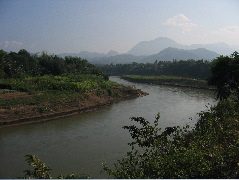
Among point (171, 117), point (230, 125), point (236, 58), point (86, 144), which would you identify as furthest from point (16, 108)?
point (236, 58)

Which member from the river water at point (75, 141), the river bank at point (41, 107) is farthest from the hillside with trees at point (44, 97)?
the river water at point (75, 141)

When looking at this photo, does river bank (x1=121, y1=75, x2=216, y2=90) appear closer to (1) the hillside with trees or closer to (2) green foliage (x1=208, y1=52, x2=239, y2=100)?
(1) the hillside with trees

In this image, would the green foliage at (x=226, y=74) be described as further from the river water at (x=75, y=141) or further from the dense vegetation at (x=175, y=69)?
the dense vegetation at (x=175, y=69)

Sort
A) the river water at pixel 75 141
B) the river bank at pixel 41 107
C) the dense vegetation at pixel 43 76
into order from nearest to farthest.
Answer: the river water at pixel 75 141, the river bank at pixel 41 107, the dense vegetation at pixel 43 76

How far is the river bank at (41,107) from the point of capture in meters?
17.1

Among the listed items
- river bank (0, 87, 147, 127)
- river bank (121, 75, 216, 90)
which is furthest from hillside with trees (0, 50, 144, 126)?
river bank (121, 75, 216, 90)

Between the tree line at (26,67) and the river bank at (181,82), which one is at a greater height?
Result: the tree line at (26,67)

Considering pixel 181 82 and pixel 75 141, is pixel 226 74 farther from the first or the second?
pixel 181 82

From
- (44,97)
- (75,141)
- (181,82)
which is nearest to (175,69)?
(181,82)

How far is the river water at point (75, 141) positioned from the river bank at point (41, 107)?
1.09 meters

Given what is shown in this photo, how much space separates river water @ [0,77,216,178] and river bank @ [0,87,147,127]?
3.59ft

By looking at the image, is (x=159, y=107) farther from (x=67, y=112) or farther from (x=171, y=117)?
(x=67, y=112)

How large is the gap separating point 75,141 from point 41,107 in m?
7.10

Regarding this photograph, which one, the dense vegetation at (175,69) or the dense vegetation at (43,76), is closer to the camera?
the dense vegetation at (43,76)
